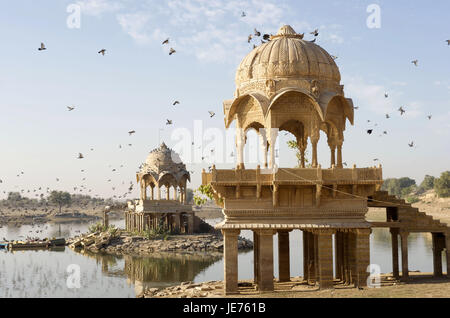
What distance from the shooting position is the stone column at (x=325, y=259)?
1947 centimetres

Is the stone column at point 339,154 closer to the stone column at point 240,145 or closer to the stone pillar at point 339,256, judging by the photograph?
the stone pillar at point 339,256

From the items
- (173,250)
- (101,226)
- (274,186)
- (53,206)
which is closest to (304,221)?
(274,186)

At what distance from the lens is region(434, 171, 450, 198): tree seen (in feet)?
350

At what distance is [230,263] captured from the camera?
19234 mm

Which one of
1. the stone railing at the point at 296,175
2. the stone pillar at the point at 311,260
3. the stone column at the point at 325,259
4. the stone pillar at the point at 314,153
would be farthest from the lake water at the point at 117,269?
the stone pillar at the point at 314,153

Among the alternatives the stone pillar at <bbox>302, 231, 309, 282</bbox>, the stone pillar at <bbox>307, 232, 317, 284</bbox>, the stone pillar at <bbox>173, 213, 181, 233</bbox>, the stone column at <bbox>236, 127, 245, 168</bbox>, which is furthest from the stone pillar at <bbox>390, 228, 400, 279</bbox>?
the stone pillar at <bbox>173, 213, 181, 233</bbox>

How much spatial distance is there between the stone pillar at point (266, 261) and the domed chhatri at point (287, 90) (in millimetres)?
2756

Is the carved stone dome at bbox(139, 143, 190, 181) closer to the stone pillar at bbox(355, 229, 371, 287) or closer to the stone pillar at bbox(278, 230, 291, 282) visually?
the stone pillar at bbox(278, 230, 291, 282)

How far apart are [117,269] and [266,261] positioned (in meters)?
26.9

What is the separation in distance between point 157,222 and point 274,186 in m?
39.8

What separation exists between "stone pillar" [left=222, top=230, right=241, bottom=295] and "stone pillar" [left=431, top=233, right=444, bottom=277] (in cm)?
905

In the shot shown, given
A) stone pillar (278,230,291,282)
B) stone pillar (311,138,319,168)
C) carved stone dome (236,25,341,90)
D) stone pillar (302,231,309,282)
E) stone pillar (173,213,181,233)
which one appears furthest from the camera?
stone pillar (173,213,181,233)

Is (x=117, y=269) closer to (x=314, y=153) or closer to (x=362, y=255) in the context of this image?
(x=314, y=153)
